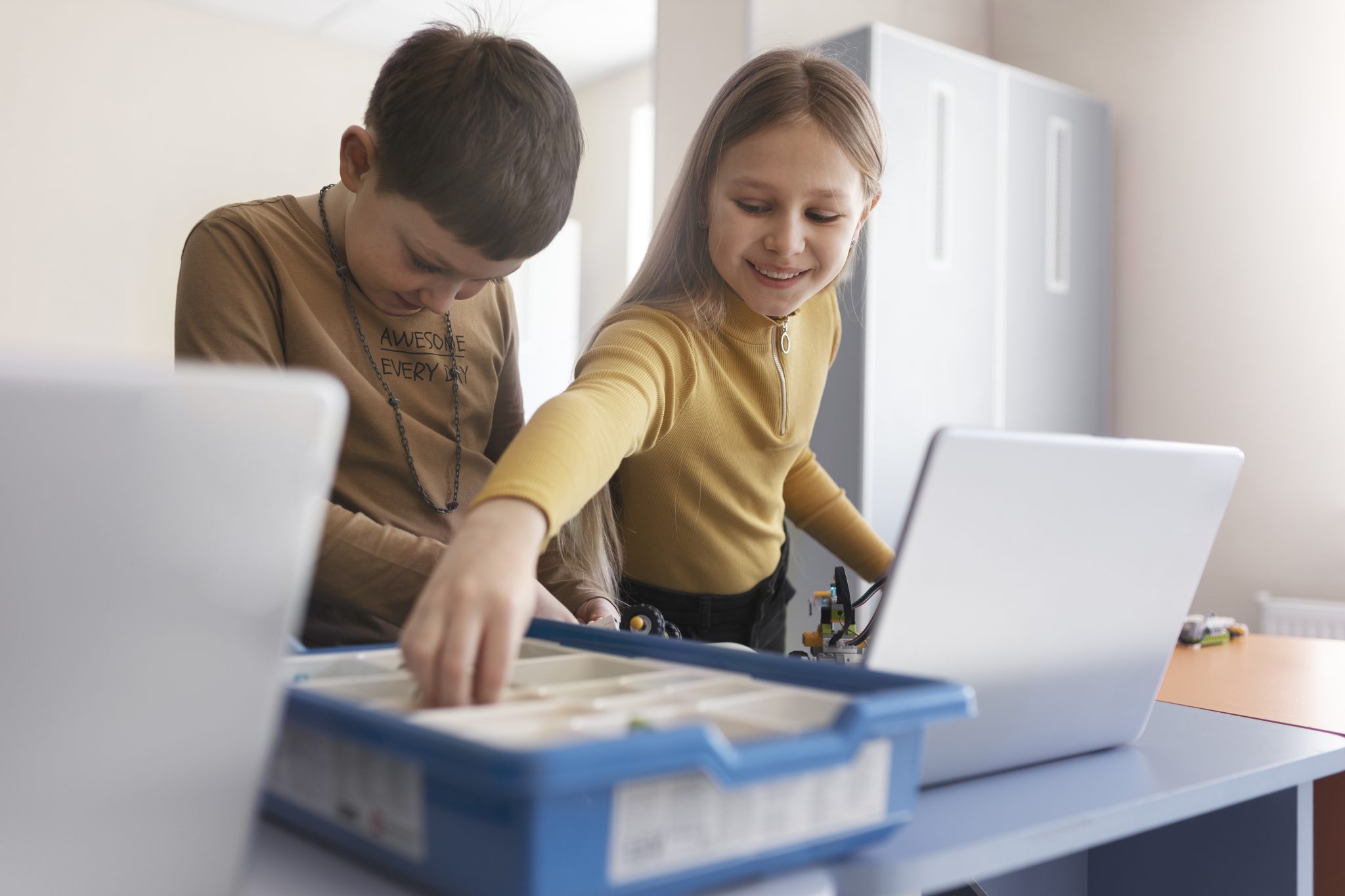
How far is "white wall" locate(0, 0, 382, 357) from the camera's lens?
3.86 metres

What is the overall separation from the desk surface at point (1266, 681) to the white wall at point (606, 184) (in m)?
3.60

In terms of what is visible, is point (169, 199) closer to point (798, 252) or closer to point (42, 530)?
point (798, 252)

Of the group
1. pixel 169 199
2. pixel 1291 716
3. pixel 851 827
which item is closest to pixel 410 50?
pixel 851 827

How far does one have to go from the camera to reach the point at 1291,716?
84 centimetres

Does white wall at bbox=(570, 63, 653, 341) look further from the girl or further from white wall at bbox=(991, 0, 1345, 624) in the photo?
the girl

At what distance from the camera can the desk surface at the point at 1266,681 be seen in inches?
Result: 33.7

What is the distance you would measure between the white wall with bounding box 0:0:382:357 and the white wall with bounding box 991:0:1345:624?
2993 millimetres

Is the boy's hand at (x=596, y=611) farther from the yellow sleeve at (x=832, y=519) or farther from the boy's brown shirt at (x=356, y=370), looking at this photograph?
the yellow sleeve at (x=832, y=519)

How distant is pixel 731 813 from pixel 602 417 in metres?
0.35

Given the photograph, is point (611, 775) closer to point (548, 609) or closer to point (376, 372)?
point (548, 609)

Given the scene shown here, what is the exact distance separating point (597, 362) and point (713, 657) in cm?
34

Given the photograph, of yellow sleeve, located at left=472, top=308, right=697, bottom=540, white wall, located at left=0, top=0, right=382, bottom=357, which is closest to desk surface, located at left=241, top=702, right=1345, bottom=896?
yellow sleeve, located at left=472, top=308, right=697, bottom=540

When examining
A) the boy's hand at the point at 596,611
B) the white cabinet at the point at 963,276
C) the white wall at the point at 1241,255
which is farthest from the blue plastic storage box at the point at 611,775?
the white wall at the point at 1241,255

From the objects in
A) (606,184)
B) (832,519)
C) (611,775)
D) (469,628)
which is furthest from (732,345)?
(606,184)
